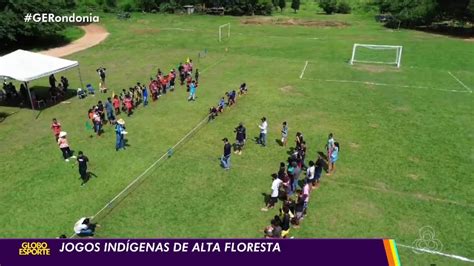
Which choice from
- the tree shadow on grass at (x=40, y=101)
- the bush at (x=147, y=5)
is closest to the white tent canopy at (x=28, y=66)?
Answer: the tree shadow on grass at (x=40, y=101)

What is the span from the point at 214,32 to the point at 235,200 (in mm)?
43284

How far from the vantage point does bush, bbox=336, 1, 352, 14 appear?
8150 centimetres

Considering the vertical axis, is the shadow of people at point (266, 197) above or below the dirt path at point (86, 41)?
below

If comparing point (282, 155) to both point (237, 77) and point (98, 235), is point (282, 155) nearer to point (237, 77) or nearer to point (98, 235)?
point (98, 235)

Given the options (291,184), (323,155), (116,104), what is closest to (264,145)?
(323,155)

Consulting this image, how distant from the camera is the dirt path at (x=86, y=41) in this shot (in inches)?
1793

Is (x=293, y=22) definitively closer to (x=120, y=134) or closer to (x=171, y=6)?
(x=171, y=6)

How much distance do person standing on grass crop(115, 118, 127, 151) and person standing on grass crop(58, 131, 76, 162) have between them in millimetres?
2149

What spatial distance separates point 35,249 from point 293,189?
951 centimetres

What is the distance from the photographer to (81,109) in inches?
1046

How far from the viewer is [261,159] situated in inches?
773

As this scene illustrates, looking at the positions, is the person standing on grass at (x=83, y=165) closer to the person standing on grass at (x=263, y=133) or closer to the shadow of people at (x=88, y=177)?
the shadow of people at (x=88, y=177)

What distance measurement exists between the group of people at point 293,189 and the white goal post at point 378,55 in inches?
924

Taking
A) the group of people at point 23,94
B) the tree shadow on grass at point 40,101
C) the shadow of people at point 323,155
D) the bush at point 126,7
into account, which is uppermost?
the bush at point 126,7
